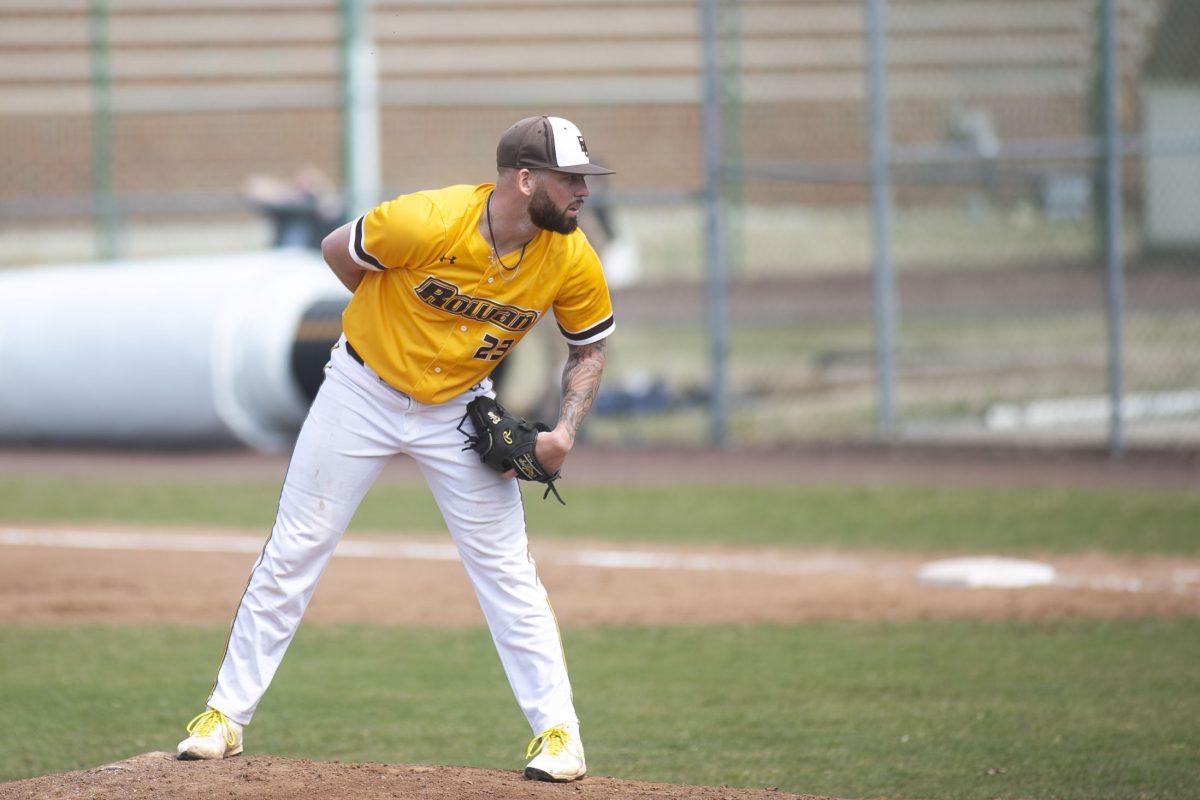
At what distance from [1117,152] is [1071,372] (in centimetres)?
387

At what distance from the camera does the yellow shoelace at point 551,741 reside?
450 cm

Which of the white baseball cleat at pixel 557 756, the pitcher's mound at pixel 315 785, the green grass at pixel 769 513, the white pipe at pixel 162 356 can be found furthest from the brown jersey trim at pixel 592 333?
the white pipe at pixel 162 356

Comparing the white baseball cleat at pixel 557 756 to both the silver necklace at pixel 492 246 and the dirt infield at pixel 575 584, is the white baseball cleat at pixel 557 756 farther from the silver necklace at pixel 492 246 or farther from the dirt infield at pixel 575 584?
the dirt infield at pixel 575 584

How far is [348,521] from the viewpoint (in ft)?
15.3

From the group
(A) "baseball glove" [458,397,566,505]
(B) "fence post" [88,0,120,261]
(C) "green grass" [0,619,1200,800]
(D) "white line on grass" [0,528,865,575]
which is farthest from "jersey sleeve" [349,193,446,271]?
(B) "fence post" [88,0,120,261]

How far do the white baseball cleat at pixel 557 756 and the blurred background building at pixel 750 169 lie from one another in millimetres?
7964

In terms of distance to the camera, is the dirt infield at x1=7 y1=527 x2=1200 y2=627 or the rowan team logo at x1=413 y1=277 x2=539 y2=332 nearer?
the rowan team logo at x1=413 y1=277 x2=539 y2=332

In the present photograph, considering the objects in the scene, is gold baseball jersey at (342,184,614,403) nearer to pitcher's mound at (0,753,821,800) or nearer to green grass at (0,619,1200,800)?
pitcher's mound at (0,753,821,800)

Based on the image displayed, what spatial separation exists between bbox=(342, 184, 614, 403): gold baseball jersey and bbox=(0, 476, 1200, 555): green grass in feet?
15.4

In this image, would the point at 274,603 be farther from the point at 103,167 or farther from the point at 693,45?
the point at 693,45

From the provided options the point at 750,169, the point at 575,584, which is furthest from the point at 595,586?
the point at 750,169

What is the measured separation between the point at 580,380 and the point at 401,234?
750mm

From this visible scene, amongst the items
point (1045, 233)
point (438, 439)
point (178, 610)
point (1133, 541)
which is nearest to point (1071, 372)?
point (1045, 233)

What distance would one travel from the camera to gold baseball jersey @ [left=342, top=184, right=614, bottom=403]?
450 centimetres
